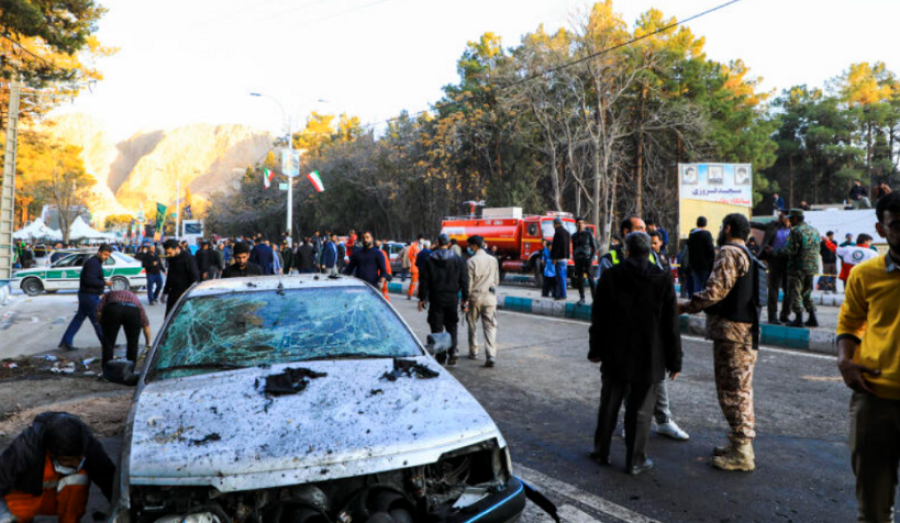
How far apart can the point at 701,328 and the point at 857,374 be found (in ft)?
28.2

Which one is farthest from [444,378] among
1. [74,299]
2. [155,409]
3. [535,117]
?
[535,117]

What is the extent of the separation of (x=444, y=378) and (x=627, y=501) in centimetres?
140

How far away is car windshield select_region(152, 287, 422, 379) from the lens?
139 inches

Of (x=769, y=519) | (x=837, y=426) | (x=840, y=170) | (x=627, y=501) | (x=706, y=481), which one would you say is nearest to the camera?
(x=769, y=519)

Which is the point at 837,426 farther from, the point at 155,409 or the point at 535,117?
the point at 535,117

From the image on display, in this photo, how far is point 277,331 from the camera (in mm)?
3771

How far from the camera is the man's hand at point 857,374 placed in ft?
8.25

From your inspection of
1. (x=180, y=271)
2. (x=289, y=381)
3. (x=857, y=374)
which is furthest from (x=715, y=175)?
(x=289, y=381)

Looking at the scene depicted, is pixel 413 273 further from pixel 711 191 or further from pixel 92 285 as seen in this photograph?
pixel 711 191

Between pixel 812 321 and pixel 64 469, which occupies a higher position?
pixel 64 469

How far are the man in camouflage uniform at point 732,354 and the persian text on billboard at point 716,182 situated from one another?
18.2 meters

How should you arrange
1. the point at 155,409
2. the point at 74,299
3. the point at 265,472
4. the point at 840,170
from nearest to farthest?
the point at 265,472 < the point at 155,409 < the point at 74,299 < the point at 840,170

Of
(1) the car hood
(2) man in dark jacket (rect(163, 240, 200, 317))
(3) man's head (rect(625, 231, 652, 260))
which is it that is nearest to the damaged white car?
(1) the car hood

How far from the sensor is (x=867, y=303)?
2.61 m
